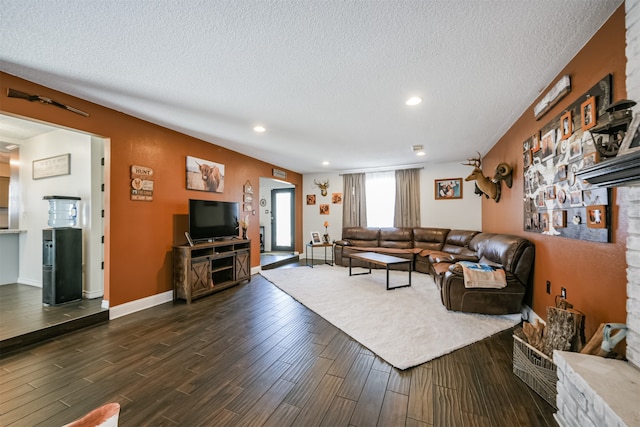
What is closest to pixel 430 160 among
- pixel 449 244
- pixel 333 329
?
pixel 449 244

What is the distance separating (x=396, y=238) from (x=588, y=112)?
15.4 ft

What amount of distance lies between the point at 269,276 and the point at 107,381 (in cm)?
339

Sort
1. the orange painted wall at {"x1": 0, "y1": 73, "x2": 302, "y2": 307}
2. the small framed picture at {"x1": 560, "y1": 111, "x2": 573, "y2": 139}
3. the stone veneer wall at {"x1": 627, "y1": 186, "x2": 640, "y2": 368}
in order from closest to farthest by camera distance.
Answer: the stone veneer wall at {"x1": 627, "y1": 186, "x2": 640, "y2": 368}
the small framed picture at {"x1": 560, "y1": 111, "x2": 573, "y2": 139}
the orange painted wall at {"x1": 0, "y1": 73, "x2": 302, "y2": 307}

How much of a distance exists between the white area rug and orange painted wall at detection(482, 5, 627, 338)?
0.82 meters

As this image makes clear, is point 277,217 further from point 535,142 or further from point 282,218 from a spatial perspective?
point 535,142

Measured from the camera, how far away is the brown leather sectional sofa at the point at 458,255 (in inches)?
119

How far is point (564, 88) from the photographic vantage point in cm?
214

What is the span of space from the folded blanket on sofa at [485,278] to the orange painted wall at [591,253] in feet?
1.13

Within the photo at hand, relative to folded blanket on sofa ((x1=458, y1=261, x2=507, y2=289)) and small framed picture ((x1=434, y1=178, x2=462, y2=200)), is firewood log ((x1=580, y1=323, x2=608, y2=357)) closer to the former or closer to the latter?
folded blanket on sofa ((x1=458, y1=261, x2=507, y2=289))

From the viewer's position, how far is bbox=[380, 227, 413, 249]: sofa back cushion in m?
6.23

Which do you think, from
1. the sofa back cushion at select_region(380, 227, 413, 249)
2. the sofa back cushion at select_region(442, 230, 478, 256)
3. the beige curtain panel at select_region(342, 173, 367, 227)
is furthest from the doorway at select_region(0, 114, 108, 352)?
the sofa back cushion at select_region(442, 230, 478, 256)

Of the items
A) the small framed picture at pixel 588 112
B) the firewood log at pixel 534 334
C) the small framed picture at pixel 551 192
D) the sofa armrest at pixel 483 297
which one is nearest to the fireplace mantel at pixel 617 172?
the small framed picture at pixel 588 112

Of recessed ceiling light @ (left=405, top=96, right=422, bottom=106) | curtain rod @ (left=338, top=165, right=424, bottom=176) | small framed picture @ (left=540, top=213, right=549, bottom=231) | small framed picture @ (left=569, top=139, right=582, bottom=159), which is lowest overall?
small framed picture @ (left=540, top=213, right=549, bottom=231)

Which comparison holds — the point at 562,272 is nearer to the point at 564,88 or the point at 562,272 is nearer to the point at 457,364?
the point at 457,364
